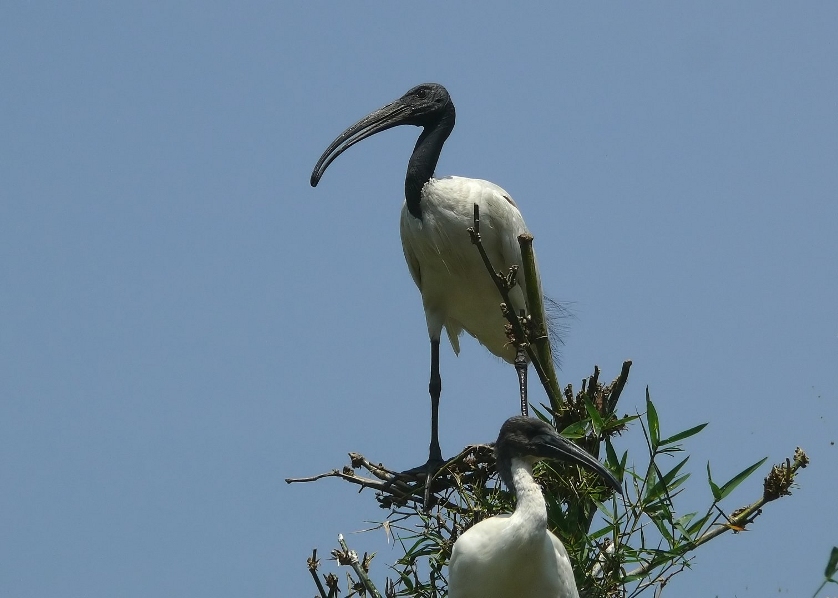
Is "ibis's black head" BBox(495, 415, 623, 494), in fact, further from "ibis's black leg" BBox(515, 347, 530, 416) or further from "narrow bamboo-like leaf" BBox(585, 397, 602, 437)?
"ibis's black leg" BBox(515, 347, 530, 416)

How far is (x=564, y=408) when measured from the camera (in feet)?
17.6

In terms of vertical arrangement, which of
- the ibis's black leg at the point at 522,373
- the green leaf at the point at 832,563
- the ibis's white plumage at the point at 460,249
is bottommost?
the green leaf at the point at 832,563

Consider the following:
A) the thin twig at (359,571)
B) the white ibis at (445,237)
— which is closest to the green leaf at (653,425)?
the thin twig at (359,571)

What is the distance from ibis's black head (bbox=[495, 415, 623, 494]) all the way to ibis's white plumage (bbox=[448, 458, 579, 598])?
19 cm

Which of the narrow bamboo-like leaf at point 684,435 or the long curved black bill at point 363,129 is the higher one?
the long curved black bill at point 363,129

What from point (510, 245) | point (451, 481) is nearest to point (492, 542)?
point (451, 481)

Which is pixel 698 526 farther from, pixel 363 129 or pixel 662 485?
pixel 363 129

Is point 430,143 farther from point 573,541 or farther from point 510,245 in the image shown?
point 573,541

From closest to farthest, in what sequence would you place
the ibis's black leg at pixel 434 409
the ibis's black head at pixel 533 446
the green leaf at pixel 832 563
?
the green leaf at pixel 832 563 → the ibis's black head at pixel 533 446 → the ibis's black leg at pixel 434 409

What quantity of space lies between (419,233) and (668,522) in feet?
8.54

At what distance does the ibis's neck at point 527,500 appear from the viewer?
473 cm

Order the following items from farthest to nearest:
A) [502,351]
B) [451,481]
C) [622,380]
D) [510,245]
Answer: [502,351], [510,245], [451,481], [622,380]

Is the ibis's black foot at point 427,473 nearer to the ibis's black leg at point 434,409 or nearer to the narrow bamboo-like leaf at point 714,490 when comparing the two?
the ibis's black leg at point 434,409

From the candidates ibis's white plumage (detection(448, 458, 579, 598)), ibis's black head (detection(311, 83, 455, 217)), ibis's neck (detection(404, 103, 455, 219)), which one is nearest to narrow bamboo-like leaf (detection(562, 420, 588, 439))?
ibis's white plumage (detection(448, 458, 579, 598))
